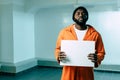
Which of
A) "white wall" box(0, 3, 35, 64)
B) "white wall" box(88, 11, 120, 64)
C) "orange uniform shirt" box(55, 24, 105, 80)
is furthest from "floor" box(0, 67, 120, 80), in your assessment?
"orange uniform shirt" box(55, 24, 105, 80)

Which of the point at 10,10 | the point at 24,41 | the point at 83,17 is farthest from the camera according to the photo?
the point at 24,41

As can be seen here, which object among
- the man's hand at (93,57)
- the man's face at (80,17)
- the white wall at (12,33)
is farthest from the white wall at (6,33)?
the man's hand at (93,57)

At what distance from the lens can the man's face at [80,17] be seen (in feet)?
6.64

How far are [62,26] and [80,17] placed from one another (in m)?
4.32

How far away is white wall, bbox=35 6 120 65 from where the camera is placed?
19.0ft

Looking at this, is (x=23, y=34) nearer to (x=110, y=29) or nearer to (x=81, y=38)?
(x=110, y=29)

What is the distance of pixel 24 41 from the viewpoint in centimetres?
606

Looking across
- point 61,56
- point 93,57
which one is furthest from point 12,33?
point 93,57

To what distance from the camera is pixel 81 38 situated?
2.08 metres

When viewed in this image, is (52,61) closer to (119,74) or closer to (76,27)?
(119,74)

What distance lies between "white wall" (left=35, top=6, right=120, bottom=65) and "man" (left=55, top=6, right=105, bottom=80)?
3882mm

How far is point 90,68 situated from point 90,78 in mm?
106

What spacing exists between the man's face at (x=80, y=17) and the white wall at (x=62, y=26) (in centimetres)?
395

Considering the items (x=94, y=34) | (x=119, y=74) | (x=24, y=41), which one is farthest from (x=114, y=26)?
(x=94, y=34)
